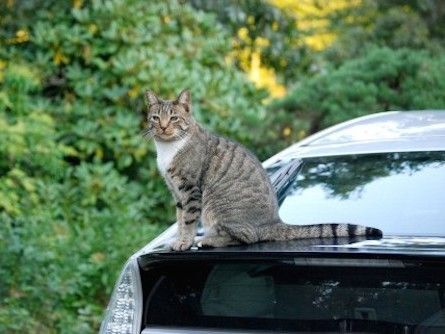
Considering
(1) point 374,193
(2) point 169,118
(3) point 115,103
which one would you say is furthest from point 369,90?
(1) point 374,193

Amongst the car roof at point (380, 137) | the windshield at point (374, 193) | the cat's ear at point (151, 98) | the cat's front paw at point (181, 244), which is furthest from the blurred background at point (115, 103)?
the cat's front paw at point (181, 244)

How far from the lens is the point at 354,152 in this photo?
5023 millimetres

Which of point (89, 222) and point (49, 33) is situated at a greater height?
point (49, 33)

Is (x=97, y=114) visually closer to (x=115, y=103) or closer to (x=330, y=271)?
(x=115, y=103)

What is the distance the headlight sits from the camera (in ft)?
14.0

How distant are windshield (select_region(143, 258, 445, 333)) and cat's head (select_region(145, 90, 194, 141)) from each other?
1.50 metres

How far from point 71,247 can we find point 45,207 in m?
0.87

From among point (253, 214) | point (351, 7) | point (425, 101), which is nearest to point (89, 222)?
point (425, 101)

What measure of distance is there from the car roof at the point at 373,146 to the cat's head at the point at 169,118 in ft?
1.66

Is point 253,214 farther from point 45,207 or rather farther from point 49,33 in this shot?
point 49,33

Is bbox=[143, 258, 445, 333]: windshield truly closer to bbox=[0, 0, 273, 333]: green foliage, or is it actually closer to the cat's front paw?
the cat's front paw

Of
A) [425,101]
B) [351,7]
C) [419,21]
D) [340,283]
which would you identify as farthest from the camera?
[351,7]

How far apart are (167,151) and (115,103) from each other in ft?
15.2

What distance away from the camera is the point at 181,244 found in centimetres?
442
